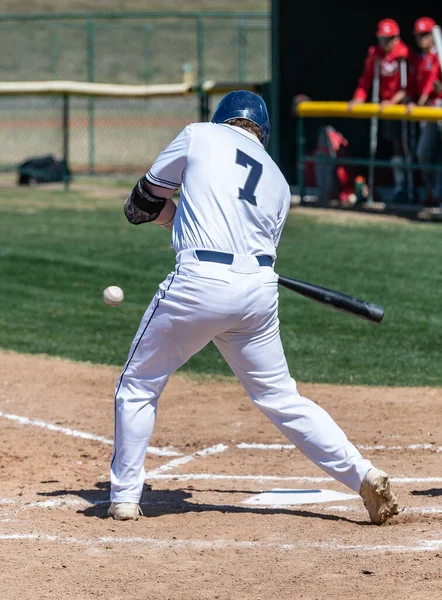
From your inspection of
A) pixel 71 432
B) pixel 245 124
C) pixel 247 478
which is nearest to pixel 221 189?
pixel 245 124

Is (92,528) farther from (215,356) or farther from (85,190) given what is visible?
(85,190)

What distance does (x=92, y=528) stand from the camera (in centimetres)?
499

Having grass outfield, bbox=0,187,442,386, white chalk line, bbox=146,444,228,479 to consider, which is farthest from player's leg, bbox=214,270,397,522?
grass outfield, bbox=0,187,442,386

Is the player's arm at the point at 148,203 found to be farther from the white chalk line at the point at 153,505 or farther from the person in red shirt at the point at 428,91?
the person in red shirt at the point at 428,91

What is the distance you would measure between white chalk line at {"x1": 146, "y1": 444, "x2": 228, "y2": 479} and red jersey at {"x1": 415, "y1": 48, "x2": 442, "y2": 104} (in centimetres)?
867

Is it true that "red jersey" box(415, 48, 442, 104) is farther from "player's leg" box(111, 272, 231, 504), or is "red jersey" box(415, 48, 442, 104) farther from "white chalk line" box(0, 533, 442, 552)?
"white chalk line" box(0, 533, 442, 552)

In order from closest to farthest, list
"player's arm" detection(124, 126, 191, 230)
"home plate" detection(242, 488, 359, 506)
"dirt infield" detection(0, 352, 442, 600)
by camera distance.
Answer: "dirt infield" detection(0, 352, 442, 600), "player's arm" detection(124, 126, 191, 230), "home plate" detection(242, 488, 359, 506)

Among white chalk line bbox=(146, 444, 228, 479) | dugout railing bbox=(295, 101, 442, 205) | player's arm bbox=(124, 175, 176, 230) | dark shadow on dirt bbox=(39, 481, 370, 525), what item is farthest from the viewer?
dugout railing bbox=(295, 101, 442, 205)

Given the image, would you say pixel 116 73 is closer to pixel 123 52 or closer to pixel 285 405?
pixel 123 52

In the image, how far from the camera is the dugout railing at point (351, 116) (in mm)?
13609

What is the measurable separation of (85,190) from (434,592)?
14670mm

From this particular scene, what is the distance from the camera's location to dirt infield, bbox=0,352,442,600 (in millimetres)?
4238

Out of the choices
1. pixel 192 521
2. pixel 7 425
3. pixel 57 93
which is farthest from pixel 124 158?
pixel 192 521

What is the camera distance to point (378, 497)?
4.93m
